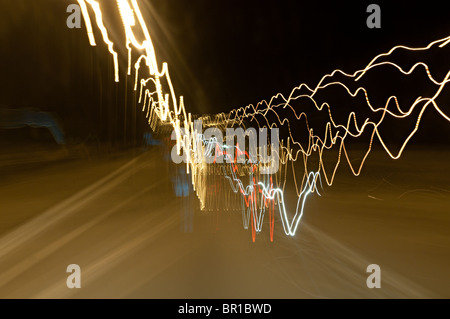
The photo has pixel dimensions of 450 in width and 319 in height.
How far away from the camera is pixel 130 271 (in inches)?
124

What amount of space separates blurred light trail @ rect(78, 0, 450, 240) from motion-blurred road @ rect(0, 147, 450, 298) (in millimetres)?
402

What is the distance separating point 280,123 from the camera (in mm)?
8070

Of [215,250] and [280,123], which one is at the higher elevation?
[280,123]

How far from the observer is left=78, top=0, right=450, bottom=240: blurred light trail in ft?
15.2

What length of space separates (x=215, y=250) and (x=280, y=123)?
470cm

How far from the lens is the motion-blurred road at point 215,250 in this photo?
283 cm

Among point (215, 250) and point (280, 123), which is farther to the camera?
point (280, 123)

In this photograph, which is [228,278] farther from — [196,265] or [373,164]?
[373,164]

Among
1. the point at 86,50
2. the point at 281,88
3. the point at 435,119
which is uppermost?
the point at 86,50

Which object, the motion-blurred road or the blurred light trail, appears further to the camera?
the blurred light trail

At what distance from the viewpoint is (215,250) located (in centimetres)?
371

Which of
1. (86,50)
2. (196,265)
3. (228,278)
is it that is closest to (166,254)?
(196,265)

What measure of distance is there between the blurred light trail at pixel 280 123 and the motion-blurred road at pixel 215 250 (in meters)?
0.40

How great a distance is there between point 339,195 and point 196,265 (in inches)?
163
